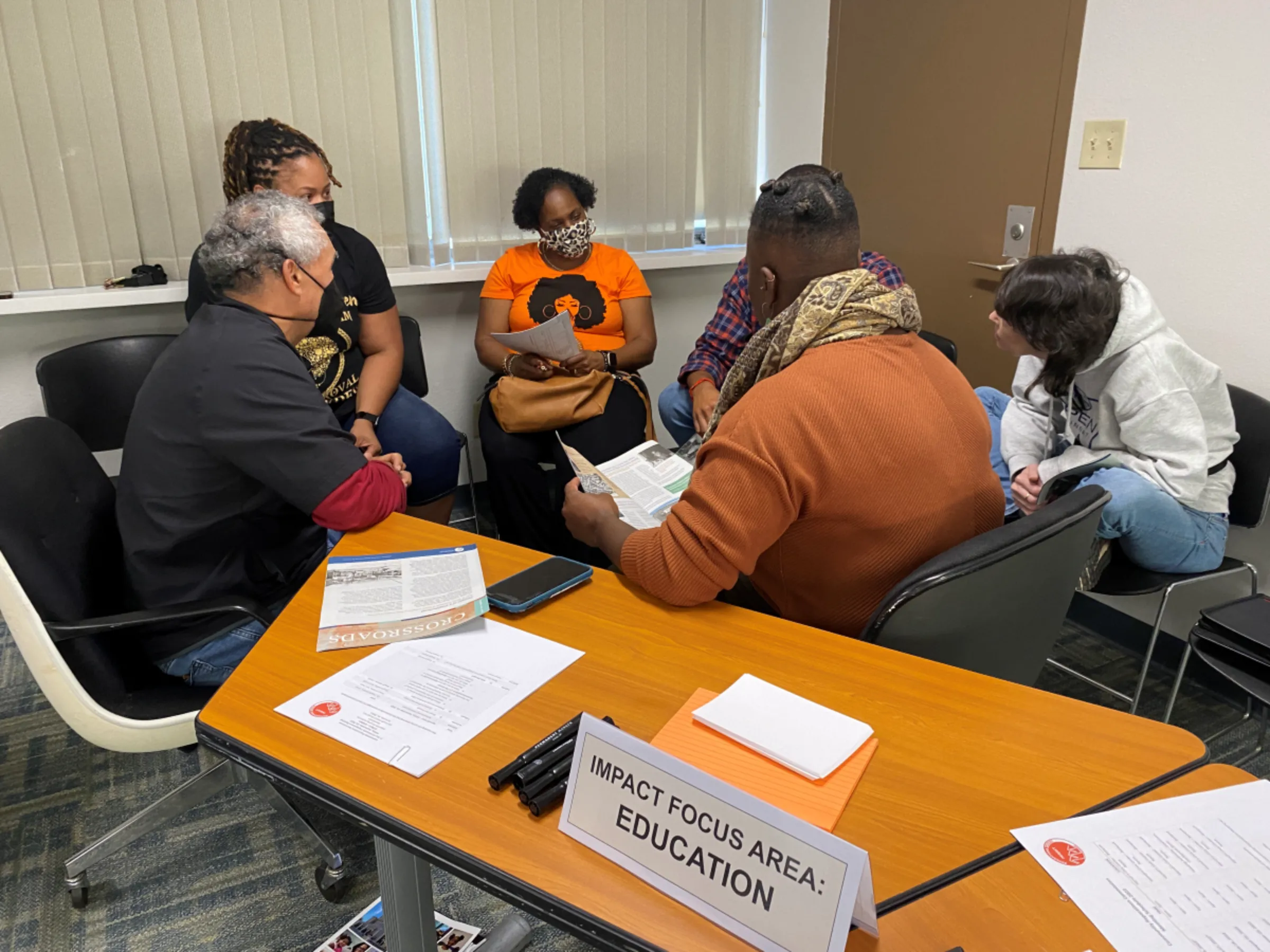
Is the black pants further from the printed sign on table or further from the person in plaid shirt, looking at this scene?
the printed sign on table

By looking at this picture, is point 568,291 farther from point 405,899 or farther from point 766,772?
point 766,772

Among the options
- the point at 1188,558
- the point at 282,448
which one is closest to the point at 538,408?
the point at 282,448

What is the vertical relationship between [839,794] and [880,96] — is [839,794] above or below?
below

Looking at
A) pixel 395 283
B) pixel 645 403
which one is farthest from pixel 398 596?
pixel 395 283

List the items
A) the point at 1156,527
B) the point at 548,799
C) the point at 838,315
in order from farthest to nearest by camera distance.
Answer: the point at 1156,527 → the point at 838,315 → the point at 548,799

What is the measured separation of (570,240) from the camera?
292cm

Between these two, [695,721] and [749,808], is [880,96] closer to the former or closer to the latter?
[695,721]

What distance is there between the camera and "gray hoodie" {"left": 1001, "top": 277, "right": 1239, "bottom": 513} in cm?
190

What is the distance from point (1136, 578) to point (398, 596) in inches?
64.3

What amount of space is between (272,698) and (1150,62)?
2.50 meters

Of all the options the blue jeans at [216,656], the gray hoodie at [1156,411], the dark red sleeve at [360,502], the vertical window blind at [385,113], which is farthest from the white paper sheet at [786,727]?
the vertical window blind at [385,113]

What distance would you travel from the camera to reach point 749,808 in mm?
755

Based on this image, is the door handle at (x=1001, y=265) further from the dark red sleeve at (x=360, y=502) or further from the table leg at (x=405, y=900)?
the table leg at (x=405, y=900)

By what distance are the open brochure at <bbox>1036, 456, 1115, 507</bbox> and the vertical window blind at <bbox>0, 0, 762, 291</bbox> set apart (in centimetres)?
204
